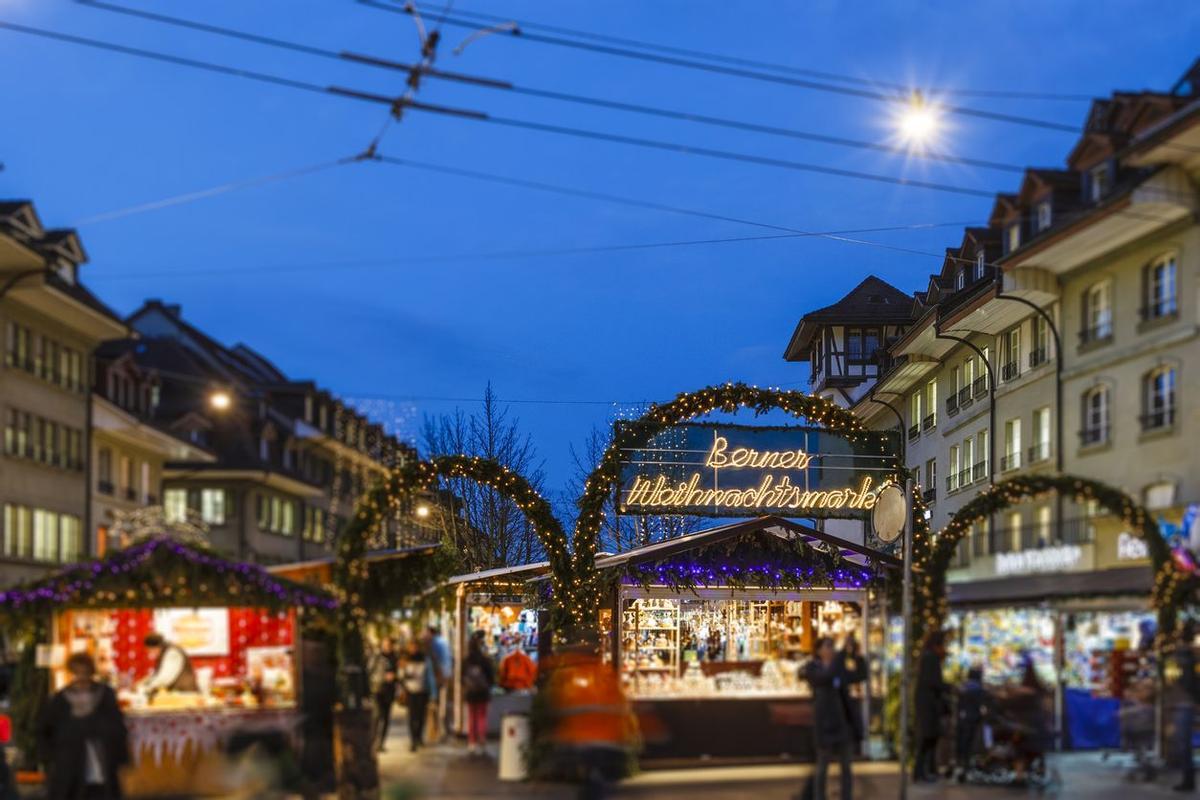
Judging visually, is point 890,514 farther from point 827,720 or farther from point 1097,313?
point 827,720

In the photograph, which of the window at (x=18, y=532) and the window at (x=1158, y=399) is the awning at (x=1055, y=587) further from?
the window at (x=18, y=532)

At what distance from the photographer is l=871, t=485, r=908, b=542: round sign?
21922 millimetres

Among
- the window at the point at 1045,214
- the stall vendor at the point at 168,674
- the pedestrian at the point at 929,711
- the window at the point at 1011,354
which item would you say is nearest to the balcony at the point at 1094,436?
the window at the point at 1045,214

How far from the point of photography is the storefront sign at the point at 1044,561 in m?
21.1

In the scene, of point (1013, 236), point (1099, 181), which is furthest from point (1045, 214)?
point (1013, 236)

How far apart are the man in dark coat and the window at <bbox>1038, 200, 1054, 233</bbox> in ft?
27.7

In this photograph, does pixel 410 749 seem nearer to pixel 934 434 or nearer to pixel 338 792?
pixel 338 792

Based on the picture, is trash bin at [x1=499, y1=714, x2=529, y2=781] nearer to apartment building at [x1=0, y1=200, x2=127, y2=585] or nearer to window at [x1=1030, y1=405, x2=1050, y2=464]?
window at [x1=1030, y1=405, x2=1050, y2=464]

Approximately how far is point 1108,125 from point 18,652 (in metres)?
15.9

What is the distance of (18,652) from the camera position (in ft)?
63.6

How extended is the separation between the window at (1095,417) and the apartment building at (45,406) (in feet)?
73.3

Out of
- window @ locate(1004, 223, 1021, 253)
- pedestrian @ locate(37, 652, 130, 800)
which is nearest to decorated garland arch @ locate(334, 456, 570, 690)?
pedestrian @ locate(37, 652, 130, 800)

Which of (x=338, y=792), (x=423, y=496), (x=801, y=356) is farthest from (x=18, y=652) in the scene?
(x=801, y=356)

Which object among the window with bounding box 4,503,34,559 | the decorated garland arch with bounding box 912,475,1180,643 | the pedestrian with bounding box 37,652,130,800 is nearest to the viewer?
the pedestrian with bounding box 37,652,130,800
